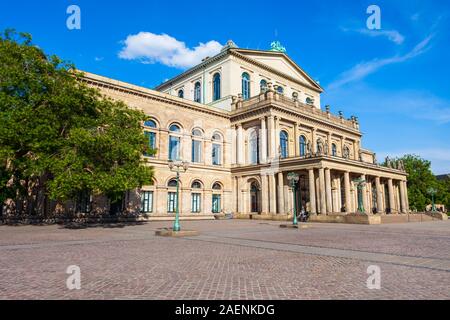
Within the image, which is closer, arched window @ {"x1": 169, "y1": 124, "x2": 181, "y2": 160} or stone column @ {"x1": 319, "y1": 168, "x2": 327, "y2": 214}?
stone column @ {"x1": 319, "y1": 168, "x2": 327, "y2": 214}

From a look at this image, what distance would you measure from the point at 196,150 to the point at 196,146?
1.55 ft

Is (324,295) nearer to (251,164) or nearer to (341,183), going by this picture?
(251,164)

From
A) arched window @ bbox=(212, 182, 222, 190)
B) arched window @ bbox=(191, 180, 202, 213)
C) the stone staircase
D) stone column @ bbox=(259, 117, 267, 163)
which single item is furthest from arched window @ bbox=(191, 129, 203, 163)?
the stone staircase

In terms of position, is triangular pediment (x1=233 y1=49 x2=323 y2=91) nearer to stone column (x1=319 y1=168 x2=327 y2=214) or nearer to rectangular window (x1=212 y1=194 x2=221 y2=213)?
rectangular window (x1=212 y1=194 x2=221 y2=213)

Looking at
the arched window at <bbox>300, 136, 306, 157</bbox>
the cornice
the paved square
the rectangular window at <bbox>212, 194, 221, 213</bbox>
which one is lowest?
the paved square

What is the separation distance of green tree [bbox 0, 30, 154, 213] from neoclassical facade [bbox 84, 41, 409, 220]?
27.3ft

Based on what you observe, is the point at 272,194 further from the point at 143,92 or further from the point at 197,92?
the point at 197,92

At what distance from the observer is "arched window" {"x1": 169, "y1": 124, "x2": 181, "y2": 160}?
1326 inches

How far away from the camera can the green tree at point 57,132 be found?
1781 cm

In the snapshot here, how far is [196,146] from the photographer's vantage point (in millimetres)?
36188

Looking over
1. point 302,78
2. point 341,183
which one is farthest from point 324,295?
point 302,78

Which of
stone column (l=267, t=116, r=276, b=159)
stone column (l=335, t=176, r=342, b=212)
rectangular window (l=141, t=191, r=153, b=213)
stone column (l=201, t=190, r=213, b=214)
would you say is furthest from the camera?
stone column (l=335, t=176, r=342, b=212)

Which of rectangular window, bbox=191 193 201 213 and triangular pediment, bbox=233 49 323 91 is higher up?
triangular pediment, bbox=233 49 323 91
